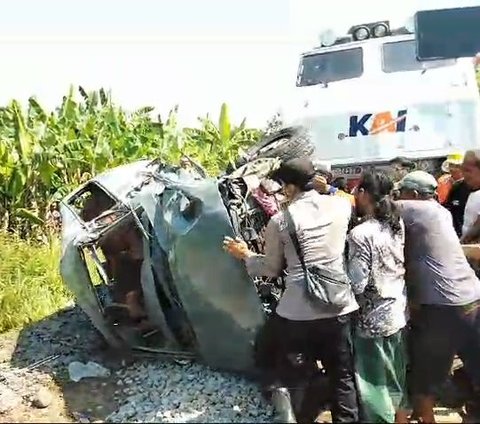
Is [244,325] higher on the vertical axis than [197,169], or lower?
lower

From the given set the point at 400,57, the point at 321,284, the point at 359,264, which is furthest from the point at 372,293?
the point at 400,57

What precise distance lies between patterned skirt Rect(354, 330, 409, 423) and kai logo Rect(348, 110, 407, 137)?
169 inches

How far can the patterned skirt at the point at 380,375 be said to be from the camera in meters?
4.29

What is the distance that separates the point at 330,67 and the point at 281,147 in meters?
4.08

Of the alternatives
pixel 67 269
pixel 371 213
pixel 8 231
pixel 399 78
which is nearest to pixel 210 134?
pixel 8 231

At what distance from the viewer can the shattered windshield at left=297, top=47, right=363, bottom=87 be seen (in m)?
9.66

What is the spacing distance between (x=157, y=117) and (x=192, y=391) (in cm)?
1084

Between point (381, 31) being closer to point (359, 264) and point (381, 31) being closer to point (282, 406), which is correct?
point (359, 264)

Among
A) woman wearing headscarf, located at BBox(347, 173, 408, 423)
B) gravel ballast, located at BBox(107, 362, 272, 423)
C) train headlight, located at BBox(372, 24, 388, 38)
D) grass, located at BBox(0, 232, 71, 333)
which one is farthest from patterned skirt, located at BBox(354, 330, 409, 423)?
train headlight, located at BBox(372, 24, 388, 38)

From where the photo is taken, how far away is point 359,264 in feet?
14.1

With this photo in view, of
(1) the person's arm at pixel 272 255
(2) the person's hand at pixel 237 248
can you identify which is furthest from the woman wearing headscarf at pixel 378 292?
(2) the person's hand at pixel 237 248

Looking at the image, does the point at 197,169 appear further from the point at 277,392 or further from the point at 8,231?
the point at 8,231

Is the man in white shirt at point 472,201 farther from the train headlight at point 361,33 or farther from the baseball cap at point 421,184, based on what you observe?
the train headlight at point 361,33

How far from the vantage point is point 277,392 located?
178 inches
